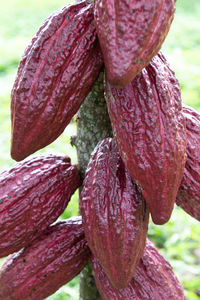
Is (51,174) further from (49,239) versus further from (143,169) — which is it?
(143,169)

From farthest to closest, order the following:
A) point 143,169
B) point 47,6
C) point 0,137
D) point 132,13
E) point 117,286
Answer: point 47,6 → point 0,137 → point 117,286 → point 143,169 → point 132,13

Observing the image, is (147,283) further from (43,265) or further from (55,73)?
(55,73)

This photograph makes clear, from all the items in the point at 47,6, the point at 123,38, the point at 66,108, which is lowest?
the point at 66,108

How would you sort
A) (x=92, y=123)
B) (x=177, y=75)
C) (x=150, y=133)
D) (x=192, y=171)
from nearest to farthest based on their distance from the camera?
(x=150, y=133) < (x=192, y=171) < (x=92, y=123) < (x=177, y=75)

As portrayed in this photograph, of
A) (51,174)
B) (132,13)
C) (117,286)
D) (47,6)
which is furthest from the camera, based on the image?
(47,6)

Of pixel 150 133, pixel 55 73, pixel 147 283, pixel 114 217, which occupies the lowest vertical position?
pixel 147 283

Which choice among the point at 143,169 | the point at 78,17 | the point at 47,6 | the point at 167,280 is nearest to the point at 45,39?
the point at 78,17

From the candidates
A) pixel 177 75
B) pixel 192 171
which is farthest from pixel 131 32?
pixel 177 75

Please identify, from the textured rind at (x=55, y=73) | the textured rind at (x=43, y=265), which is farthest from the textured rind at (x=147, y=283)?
the textured rind at (x=55, y=73)
